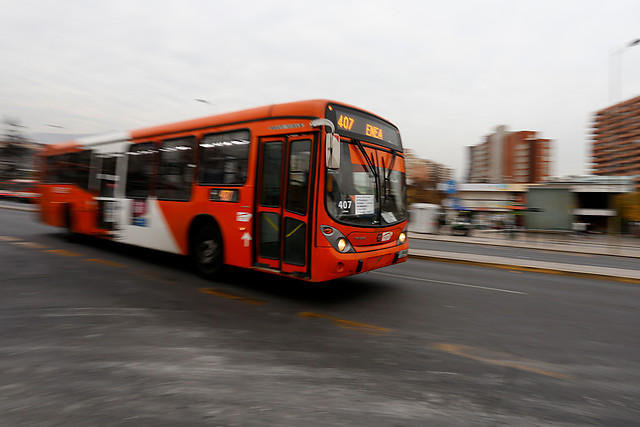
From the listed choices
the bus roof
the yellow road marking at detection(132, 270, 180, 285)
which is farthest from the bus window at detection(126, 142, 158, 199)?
the yellow road marking at detection(132, 270, 180, 285)

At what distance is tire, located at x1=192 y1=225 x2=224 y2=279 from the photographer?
22.5 feet

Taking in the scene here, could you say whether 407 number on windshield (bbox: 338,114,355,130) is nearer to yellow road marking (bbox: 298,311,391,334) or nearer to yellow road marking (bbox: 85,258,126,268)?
yellow road marking (bbox: 298,311,391,334)

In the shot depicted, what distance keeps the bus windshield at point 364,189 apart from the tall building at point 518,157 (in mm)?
127483

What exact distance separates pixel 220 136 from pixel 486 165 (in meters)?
151

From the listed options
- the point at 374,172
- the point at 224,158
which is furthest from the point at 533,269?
the point at 224,158

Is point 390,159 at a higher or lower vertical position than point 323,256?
higher

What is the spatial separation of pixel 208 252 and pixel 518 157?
142 metres

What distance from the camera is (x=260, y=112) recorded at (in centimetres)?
648

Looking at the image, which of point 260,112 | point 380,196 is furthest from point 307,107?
point 380,196

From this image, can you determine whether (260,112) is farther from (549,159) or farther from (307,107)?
(549,159)

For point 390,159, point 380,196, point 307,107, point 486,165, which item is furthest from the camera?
point 486,165

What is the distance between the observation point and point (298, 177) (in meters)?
5.72

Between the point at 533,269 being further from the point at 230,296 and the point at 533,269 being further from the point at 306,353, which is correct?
the point at 306,353

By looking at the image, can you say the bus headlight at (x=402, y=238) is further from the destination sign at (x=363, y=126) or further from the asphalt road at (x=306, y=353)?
the destination sign at (x=363, y=126)
